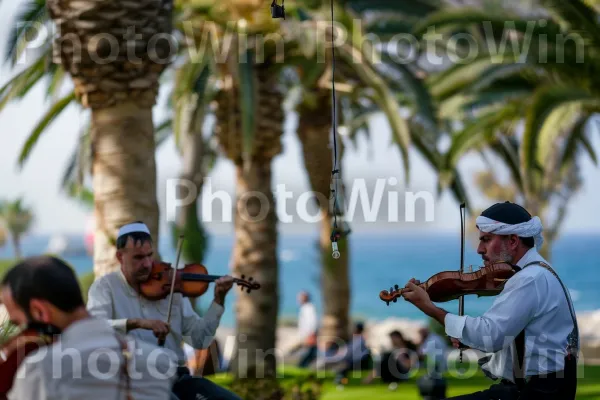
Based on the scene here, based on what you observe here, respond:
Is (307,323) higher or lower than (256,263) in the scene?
lower

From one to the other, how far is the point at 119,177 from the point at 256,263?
4.70 meters

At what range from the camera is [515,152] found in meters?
17.4

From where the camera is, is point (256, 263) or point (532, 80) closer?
point (256, 263)

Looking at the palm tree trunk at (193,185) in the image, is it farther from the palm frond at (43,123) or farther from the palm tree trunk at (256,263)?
the palm frond at (43,123)

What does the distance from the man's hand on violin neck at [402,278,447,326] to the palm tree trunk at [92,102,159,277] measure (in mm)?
3639

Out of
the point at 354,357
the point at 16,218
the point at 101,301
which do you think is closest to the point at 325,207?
the point at 354,357

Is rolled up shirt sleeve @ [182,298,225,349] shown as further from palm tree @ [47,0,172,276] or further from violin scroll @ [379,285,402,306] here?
palm tree @ [47,0,172,276]

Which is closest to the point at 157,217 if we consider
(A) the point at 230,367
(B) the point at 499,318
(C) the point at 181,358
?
(C) the point at 181,358

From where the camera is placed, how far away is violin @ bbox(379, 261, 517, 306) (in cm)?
508

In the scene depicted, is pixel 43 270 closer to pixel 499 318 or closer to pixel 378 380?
pixel 499 318

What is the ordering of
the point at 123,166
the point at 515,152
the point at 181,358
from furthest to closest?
the point at 515,152
the point at 123,166
the point at 181,358

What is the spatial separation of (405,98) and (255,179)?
6.24 metres

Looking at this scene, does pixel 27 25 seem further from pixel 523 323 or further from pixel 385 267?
pixel 385 267

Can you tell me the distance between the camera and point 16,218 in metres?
80.5
